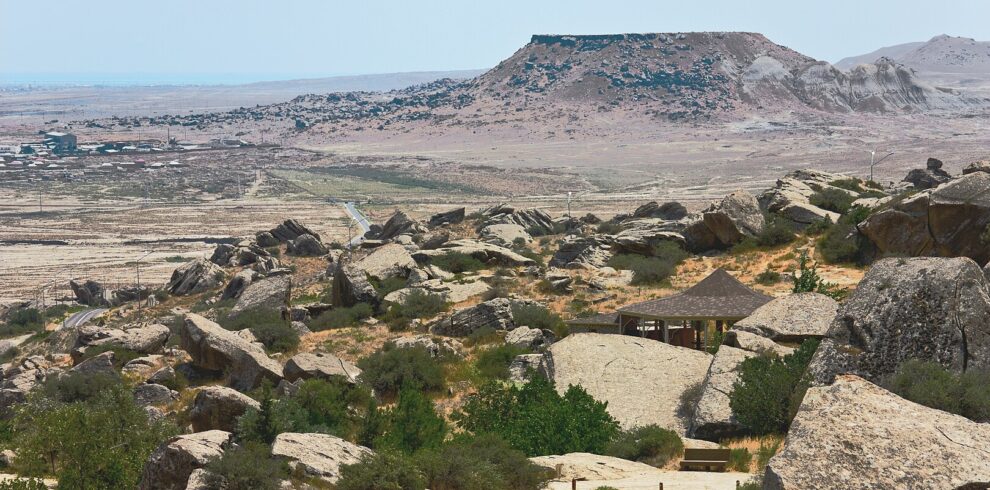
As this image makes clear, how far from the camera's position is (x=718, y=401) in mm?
18109

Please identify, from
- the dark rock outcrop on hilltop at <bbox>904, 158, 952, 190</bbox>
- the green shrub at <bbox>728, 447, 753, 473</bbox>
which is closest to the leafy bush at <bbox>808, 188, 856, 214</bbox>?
the dark rock outcrop on hilltop at <bbox>904, 158, 952, 190</bbox>

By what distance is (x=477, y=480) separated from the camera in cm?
1383

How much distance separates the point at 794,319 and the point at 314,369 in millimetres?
9590

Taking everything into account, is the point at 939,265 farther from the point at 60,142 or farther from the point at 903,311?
the point at 60,142

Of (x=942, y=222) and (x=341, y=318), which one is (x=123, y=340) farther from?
(x=942, y=222)

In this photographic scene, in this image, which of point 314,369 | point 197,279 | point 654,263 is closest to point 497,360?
point 314,369

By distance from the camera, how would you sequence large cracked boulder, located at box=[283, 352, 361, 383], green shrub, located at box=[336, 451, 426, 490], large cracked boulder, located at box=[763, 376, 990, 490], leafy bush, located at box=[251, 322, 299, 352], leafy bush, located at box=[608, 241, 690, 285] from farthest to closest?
1. leafy bush, located at box=[608, 241, 690, 285]
2. leafy bush, located at box=[251, 322, 299, 352]
3. large cracked boulder, located at box=[283, 352, 361, 383]
4. green shrub, located at box=[336, 451, 426, 490]
5. large cracked boulder, located at box=[763, 376, 990, 490]


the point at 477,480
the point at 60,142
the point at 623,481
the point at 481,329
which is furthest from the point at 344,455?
the point at 60,142

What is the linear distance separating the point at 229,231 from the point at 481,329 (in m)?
63.0

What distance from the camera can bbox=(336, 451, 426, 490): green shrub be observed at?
13367mm

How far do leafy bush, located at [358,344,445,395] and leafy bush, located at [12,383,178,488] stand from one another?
18.2 ft

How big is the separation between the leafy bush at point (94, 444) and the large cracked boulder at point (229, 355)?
3.89m

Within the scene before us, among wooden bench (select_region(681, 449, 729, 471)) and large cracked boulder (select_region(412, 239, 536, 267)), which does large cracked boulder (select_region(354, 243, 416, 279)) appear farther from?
wooden bench (select_region(681, 449, 729, 471))

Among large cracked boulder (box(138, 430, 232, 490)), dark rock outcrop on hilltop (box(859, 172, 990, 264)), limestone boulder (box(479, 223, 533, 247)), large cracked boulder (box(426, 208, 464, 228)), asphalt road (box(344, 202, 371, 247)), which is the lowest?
asphalt road (box(344, 202, 371, 247))
